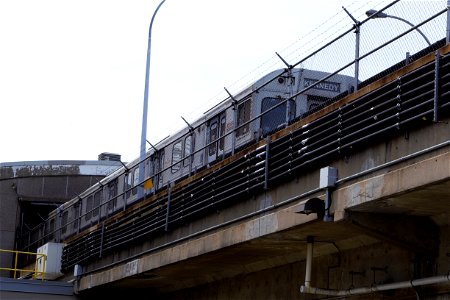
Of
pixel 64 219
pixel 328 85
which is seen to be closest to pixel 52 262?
pixel 64 219

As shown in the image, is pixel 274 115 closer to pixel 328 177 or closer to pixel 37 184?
pixel 328 177

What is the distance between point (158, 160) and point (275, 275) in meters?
9.77

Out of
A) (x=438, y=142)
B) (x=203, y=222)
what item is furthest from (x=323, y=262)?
(x=438, y=142)

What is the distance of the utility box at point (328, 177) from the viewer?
49.3ft

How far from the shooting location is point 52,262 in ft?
107

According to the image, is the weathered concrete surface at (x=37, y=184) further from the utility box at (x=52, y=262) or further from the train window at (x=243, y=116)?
the train window at (x=243, y=116)

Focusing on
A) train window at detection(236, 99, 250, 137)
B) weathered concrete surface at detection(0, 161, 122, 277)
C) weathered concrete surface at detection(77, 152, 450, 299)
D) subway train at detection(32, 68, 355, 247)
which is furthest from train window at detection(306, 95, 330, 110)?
weathered concrete surface at detection(0, 161, 122, 277)

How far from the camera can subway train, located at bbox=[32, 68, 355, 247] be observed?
65.7 feet

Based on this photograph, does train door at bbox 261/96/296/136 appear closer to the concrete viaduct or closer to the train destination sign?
the train destination sign

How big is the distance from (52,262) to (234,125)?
491 inches

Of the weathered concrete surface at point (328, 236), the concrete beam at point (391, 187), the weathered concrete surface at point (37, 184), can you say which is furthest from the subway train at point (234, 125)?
the weathered concrete surface at point (37, 184)

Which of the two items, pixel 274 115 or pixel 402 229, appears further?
pixel 274 115

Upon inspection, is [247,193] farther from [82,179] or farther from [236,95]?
[82,179]

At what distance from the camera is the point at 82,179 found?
46688mm
